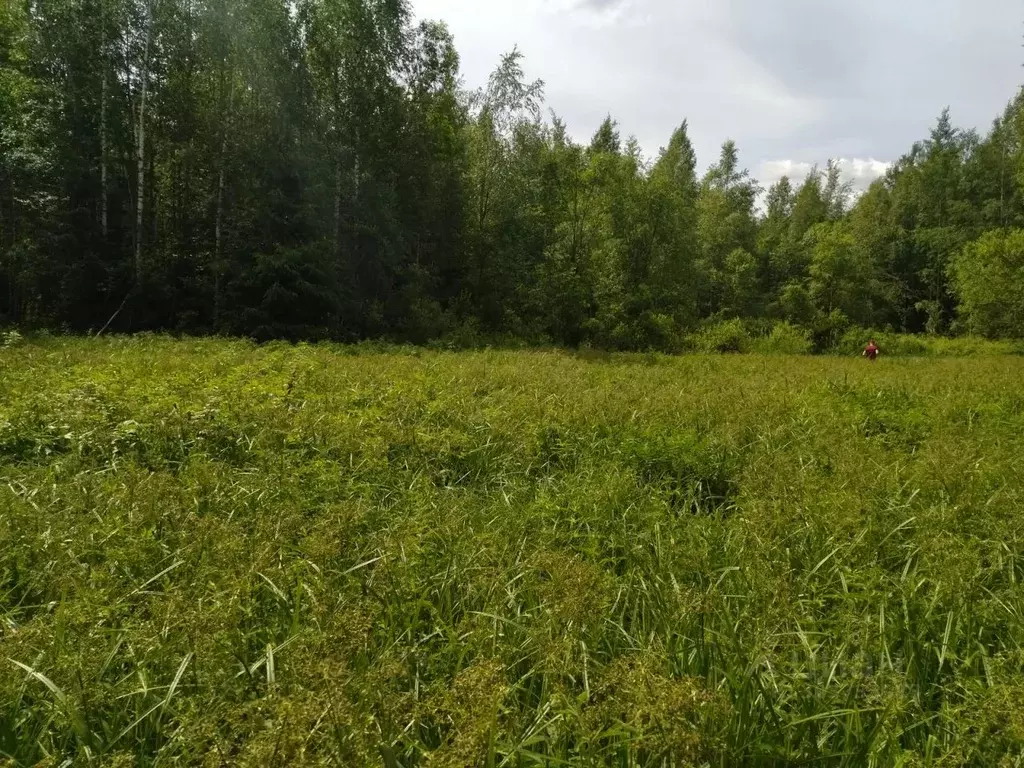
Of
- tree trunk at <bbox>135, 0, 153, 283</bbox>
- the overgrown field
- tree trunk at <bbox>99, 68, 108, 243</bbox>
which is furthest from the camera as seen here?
tree trunk at <bbox>99, 68, 108, 243</bbox>

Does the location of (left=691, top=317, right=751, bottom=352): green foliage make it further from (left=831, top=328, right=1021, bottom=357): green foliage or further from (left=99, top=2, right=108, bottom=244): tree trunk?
(left=99, top=2, right=108, bottom=244): tree trunk

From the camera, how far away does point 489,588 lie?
9.25 feet

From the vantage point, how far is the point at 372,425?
5.40 m

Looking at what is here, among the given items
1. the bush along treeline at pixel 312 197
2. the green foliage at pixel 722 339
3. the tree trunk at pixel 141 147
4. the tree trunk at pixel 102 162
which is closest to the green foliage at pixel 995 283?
the bush along treeline at pixel 312 197

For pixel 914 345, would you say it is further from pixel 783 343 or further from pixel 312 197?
pixel 312 197

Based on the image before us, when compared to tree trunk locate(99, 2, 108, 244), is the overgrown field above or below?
below

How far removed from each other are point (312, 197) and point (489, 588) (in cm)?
1677

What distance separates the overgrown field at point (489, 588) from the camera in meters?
1.79

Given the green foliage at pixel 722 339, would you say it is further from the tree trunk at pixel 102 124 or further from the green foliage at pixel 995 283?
the tree trunk at pixel 102 124

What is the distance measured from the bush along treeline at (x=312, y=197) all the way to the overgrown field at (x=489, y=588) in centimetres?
1182

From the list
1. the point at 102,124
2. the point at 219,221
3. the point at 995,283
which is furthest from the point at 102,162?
the point at 995,283

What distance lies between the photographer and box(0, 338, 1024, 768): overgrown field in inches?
70.6

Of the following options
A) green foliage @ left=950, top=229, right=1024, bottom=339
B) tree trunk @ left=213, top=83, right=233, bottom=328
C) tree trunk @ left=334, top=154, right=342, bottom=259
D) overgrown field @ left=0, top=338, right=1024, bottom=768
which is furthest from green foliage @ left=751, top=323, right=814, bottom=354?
tree trunk @ left=213, top=83, right=233, bottom=328

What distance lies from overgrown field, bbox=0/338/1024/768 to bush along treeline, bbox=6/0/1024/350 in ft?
38.8
